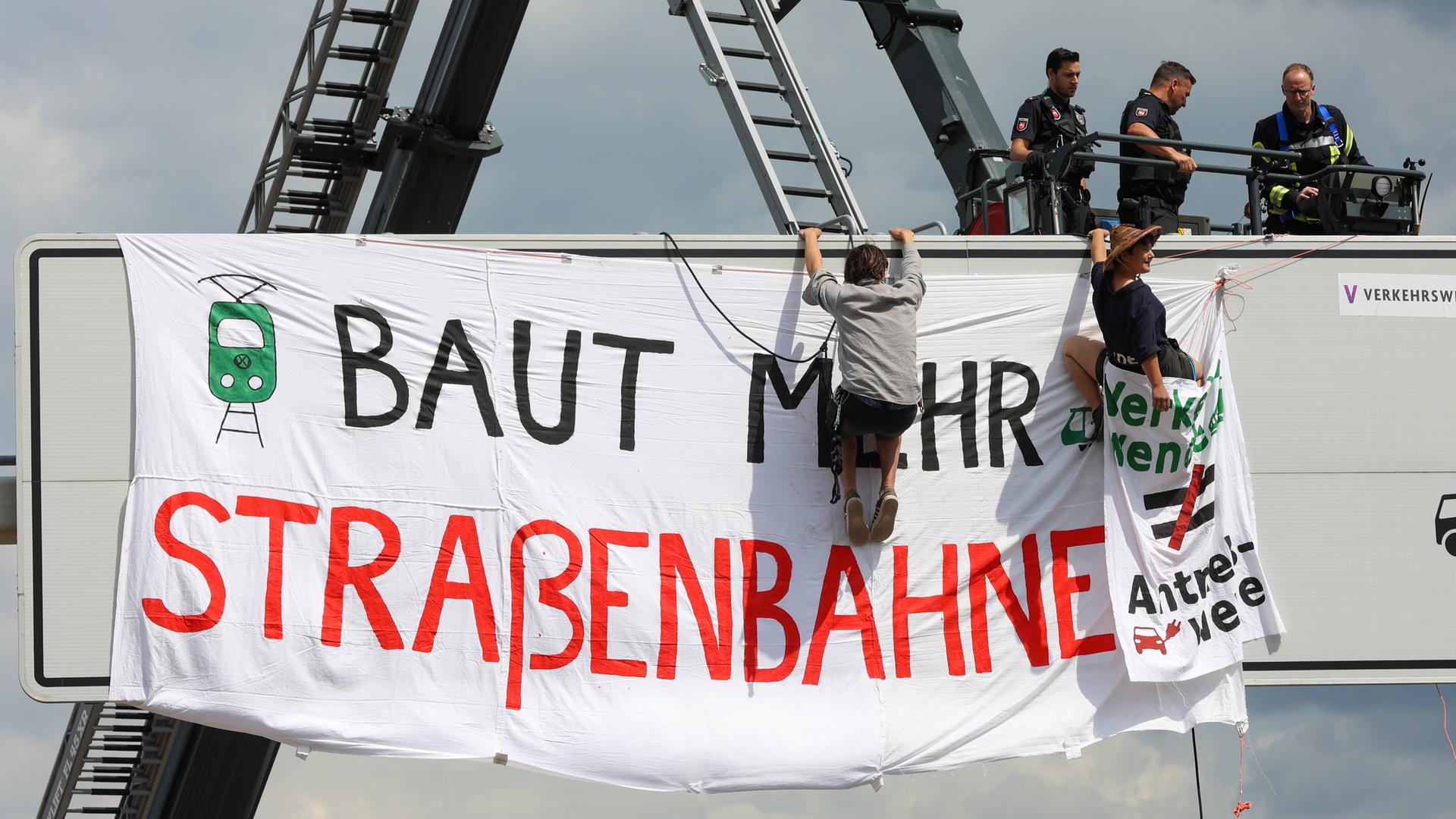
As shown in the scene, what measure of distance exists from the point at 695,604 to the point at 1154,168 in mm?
4630

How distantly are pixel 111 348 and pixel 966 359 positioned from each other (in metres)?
5.28

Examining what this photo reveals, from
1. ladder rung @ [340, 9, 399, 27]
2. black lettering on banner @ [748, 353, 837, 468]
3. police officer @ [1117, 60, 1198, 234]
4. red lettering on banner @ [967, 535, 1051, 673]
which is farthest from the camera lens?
ladder rung @ [340, 9, 399, 27]

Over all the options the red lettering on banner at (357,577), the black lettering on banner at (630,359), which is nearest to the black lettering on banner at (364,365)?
the red lettering on banner at (357,577)

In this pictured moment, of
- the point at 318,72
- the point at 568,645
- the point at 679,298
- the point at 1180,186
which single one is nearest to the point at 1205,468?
the point at 1180,186

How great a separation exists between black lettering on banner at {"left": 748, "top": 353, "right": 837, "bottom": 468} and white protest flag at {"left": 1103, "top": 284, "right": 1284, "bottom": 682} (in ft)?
5.80

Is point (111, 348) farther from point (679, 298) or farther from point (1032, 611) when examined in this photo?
point (1032, 611)

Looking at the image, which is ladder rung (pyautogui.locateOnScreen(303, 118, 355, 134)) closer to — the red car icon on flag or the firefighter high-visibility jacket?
the firefighter high-visibility jacket

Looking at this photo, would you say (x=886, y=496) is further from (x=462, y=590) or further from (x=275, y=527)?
(x=275, y=527)

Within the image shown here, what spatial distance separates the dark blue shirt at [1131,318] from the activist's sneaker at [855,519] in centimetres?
186

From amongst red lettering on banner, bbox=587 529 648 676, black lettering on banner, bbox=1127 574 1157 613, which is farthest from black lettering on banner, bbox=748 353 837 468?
black lettering on banner, bbox=1127 574 1157 613

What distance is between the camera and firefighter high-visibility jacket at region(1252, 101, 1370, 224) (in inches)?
462

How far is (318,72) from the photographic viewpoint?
18609 mm

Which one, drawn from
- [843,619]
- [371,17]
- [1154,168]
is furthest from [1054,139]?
[371,17]

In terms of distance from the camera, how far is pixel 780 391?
10.0 meters
